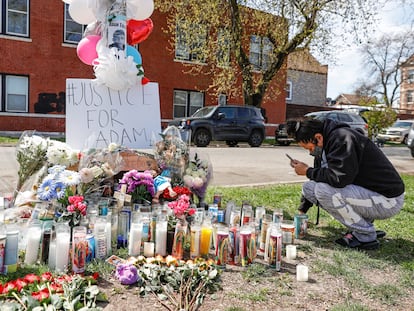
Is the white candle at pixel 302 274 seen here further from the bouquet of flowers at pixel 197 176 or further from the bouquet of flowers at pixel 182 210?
the bouquet of flowers at pixel 197 176

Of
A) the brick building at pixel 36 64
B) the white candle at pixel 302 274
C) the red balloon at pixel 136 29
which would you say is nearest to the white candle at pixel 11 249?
the white candle at pixel 302 274

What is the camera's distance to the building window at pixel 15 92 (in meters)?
16.7

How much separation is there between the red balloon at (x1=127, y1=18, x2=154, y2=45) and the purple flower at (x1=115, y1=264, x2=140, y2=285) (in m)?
2.98

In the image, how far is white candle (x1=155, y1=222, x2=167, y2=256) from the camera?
10.7 feet

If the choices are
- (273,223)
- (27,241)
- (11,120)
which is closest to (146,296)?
(27,241)

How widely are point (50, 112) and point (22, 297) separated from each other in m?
16.4

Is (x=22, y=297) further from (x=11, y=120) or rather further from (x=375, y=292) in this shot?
(x=11, y=120)

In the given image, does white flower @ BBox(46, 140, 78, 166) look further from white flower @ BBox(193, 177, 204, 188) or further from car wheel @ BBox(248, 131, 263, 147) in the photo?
car wheel @ BBox(248, 131, 263, 147)

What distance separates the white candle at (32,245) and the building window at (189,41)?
1595 cm

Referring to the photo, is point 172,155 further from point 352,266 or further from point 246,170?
point 246,170

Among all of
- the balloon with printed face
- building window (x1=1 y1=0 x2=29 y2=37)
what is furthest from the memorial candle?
building window (x1=1 y1=0 x2=29 y2=37)

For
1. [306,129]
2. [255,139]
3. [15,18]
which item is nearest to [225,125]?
[255,139]

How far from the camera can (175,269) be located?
285 cm

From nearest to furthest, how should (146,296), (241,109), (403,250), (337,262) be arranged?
(146,296) < (337,262) < (403,250) < (241,109)
